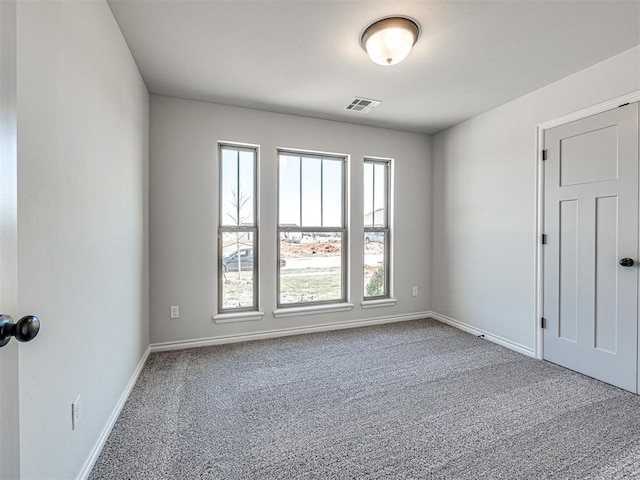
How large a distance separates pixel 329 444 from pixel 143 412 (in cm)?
126

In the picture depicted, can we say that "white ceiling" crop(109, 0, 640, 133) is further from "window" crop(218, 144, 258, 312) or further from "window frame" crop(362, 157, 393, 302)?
"window frame" crop(362, 157, 393, 302)

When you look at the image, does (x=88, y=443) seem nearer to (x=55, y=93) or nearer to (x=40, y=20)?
(x=55, y=93)

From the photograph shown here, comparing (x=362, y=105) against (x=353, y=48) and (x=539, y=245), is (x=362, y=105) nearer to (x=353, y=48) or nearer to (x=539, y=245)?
(x=353, y=48)

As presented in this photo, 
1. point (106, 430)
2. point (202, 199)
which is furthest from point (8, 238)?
point (202, 199)

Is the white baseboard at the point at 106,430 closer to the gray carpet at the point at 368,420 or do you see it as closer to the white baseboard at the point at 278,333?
the gray carpet at the point at 368,420

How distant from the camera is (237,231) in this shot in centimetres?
349

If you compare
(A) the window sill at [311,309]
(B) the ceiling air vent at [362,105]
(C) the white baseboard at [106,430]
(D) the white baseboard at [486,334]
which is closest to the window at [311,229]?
(A) the window sill at [311,309]

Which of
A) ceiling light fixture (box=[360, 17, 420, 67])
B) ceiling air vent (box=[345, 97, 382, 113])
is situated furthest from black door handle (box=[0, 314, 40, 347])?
ceiling air vent (box=[345, 97, 382, 113])

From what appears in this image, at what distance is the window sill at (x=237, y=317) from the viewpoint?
3.33m

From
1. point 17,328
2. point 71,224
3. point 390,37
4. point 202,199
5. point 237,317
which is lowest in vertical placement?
point 237,317

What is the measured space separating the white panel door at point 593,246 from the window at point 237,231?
2.98 m

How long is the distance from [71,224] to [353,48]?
2.15 m

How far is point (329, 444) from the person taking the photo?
5.80ft

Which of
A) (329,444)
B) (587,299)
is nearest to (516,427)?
(329,444)
